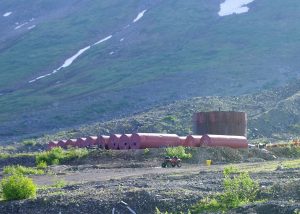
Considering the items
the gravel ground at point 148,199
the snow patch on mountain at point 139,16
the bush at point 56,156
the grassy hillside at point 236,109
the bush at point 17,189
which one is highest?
the snow patch on mountain at point 139,16

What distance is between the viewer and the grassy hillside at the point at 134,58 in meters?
87.5

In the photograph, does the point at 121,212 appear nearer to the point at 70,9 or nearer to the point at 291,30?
the point at 291,30

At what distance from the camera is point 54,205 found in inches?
753

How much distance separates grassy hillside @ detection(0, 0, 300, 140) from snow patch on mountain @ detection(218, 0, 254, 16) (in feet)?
4.83

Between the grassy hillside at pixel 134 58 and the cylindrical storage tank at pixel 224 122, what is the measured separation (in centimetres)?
2714

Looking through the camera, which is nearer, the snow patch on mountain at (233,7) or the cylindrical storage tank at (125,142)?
the cylindrical storage tank at (125,142)

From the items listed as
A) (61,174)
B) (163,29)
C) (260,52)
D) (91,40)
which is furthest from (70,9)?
(61,174)

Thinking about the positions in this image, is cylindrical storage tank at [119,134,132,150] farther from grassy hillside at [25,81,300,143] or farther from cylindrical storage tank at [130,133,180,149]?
grassy hillside at [25,81,300,143]

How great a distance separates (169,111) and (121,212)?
52894mm

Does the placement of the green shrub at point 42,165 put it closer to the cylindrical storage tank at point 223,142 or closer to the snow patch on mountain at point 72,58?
the cylindrical storage tank at point 223,142

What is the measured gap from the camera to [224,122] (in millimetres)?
50531

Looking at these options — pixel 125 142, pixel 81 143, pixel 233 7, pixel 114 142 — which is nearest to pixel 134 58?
pixel 233 7

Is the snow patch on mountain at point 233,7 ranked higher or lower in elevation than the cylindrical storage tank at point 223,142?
higher

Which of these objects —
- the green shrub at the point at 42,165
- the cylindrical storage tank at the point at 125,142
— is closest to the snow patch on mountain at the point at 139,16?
the cylindrical storage tank at the point at 125,142
